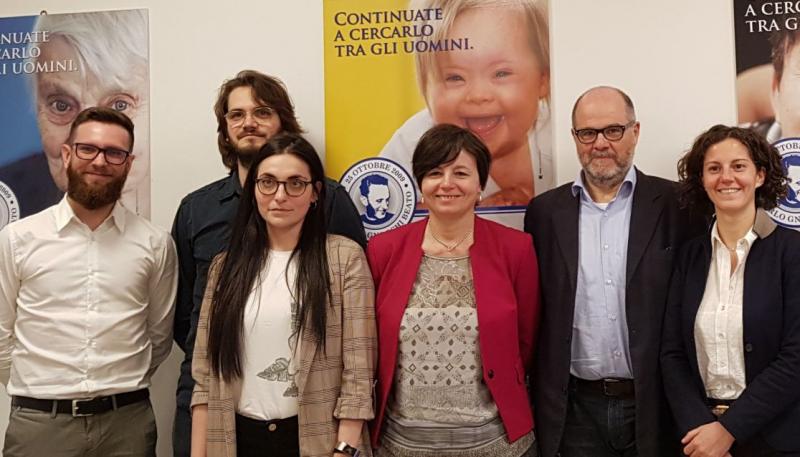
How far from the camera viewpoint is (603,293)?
7.34ft

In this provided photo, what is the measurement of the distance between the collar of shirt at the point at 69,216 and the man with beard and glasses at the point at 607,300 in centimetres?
156

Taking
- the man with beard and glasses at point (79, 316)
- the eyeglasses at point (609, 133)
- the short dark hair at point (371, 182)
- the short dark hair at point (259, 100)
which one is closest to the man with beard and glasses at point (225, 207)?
the short dark hair at point (259, 100)

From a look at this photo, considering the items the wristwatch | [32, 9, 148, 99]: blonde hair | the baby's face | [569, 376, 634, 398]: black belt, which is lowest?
the wristwatch

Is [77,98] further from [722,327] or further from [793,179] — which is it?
[793,179]

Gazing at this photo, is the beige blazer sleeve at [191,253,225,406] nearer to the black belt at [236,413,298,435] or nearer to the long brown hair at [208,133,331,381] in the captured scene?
the long brown hair at [208,133,331,381]

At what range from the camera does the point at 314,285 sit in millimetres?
1992

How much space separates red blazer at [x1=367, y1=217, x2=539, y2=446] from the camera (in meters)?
2.03

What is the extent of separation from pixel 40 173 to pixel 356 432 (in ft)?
6.78

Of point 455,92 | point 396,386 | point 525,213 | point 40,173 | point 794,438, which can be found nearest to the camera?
point 794,438

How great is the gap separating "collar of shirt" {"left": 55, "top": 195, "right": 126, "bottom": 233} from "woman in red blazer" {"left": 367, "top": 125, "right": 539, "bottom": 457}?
999 millimetres

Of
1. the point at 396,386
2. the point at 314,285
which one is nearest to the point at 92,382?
the point at 314,285

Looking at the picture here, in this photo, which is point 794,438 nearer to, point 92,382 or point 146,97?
point 92,382

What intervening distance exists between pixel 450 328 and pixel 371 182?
A: 3.35 feet

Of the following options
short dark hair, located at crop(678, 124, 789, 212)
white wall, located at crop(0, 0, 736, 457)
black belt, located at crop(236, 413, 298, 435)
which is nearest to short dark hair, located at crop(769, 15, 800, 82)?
Answer: white wall, located at crop(0, 0, 736, 457)
